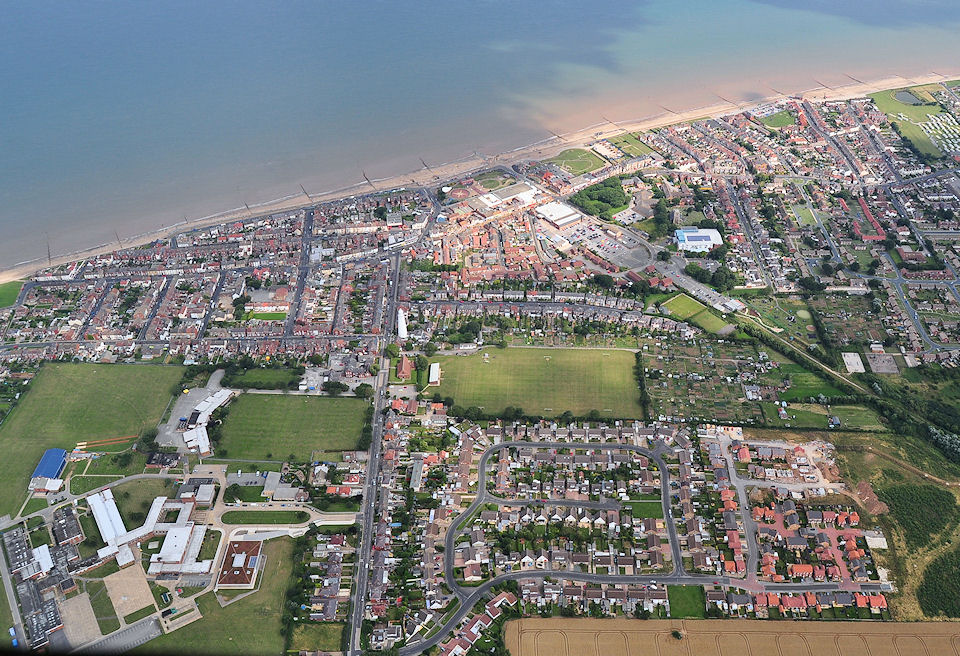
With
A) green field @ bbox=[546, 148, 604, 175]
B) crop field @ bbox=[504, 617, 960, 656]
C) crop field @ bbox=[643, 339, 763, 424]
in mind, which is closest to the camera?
crop field @ bbox=[504, 617, 960, 656]

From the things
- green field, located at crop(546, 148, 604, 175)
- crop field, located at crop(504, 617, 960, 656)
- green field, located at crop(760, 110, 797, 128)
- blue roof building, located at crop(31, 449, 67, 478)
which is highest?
green field, located at crop(760, 110, 797, 128)

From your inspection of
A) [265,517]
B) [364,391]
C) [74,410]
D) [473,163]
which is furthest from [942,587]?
[473,163]

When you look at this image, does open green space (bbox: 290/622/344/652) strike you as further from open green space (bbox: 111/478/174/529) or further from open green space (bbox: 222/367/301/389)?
open green space (bbox: 222/367/301/389)

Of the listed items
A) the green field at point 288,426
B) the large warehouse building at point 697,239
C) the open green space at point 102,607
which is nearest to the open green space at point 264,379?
the green field at point 288,426

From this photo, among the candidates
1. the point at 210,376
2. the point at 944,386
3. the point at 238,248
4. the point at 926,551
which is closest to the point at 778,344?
the point at 944,386

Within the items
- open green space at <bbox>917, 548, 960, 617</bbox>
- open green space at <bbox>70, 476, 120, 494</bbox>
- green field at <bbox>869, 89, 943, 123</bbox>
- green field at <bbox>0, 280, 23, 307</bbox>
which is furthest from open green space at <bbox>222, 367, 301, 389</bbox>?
green field at <bbox>869, 89, 943, 123</bbox>

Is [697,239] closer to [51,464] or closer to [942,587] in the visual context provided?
[942,587]

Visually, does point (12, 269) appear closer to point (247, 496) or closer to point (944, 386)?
point (247, 496)
